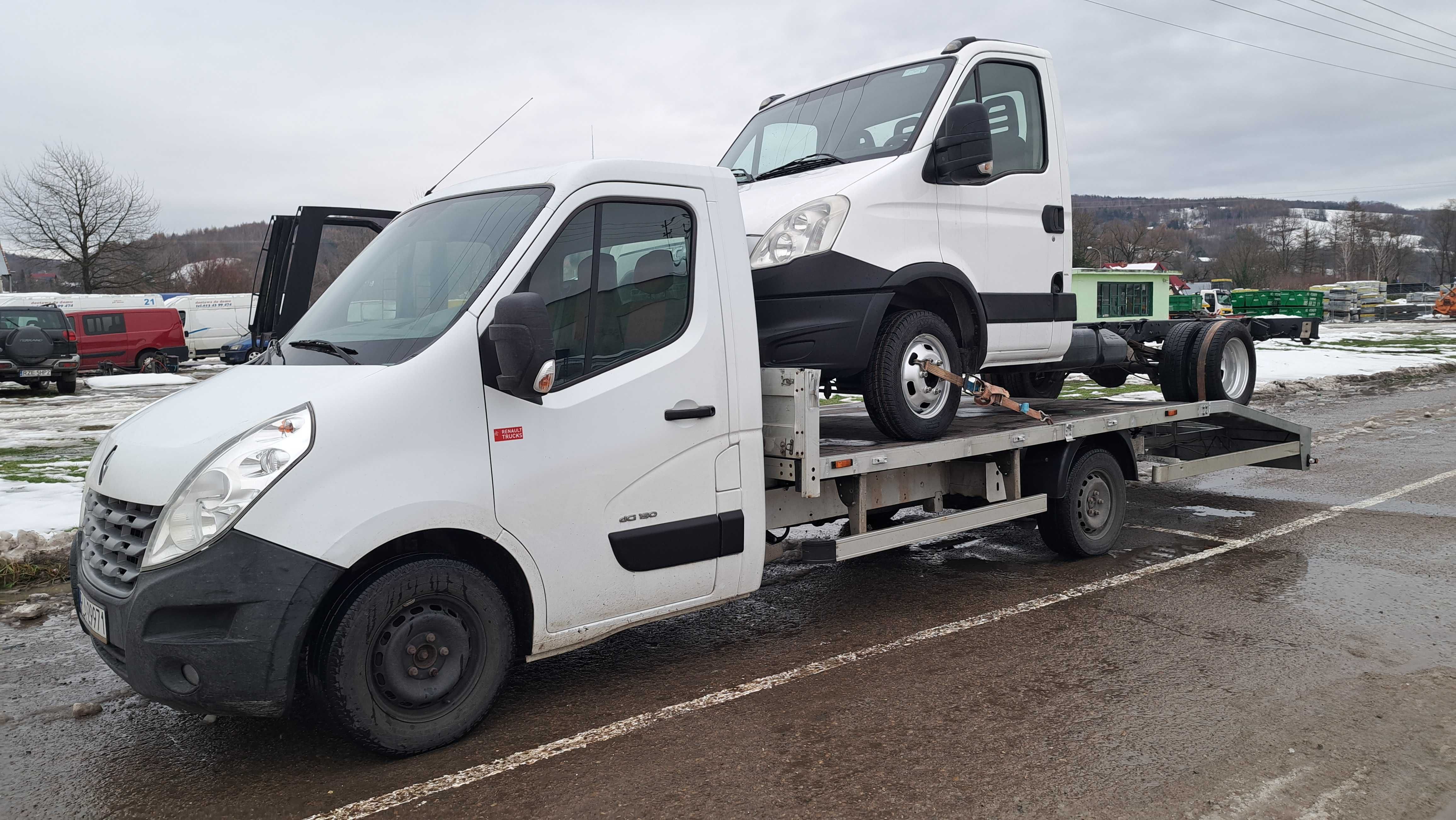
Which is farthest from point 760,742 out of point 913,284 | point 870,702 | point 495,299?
point 913,284

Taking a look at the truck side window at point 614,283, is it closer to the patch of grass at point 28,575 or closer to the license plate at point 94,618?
the license plate at point 94,618

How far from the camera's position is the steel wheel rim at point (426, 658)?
11.6ft

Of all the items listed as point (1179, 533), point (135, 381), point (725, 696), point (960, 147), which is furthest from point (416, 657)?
point (135, 381)

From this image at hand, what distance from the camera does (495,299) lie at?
12.4 ft

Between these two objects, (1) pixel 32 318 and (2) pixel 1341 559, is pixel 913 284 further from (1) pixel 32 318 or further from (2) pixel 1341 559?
(1) pixel 32 318

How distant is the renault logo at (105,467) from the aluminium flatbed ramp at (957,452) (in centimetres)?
275

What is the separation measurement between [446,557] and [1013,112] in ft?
14.9

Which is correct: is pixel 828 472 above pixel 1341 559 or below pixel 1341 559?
above

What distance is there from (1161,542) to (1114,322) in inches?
75.8

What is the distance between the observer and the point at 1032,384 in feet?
25.5

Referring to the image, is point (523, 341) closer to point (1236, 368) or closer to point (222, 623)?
point (222, 623)

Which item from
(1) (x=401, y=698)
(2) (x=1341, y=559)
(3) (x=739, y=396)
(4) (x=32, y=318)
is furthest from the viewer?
(4) (x=32, y=318)

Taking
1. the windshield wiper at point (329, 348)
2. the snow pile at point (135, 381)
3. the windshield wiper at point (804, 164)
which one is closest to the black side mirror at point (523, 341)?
the windshield wiper at point (329, 348)

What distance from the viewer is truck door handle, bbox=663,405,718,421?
4.17 metres
